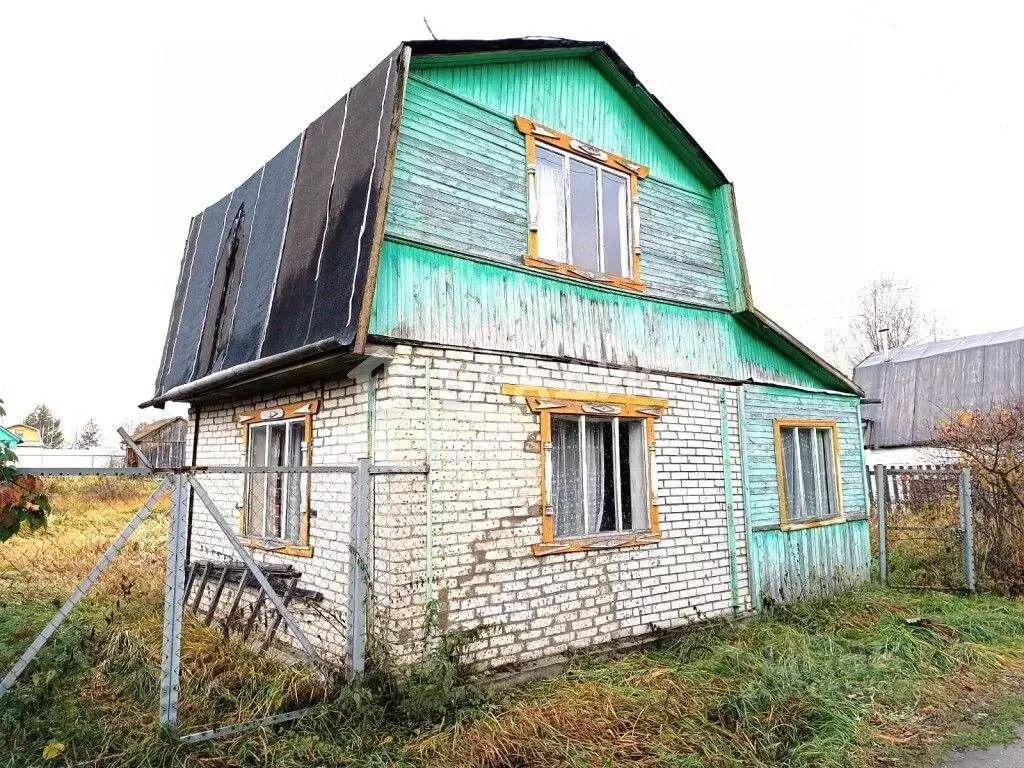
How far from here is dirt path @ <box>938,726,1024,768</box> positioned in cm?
439

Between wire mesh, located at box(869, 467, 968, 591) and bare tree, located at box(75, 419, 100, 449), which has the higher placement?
bare tree, located at box(75, 419, 100, 449)

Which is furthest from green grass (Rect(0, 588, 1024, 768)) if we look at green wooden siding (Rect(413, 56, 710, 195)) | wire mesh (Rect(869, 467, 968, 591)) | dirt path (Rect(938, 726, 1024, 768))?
green wooden siding (Rect(413, 56, 710, 195))

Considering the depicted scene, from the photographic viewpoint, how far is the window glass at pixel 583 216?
7.05m

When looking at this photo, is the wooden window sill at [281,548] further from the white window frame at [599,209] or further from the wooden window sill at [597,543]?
the white window frame at [599,209]

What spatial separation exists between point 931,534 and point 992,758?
24.3 ft

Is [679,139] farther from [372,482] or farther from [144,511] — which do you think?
[144,511]

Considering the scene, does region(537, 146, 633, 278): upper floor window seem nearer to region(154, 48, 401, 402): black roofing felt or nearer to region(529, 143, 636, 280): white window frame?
region(529, 143, 636, 280): white window frame

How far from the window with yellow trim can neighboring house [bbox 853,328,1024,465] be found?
14.4 meters

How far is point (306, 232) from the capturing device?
6.34m

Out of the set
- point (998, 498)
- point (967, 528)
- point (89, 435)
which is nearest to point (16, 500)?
point (967, 528)

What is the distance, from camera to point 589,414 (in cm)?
658

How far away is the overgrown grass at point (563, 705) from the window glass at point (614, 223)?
13.2 ft

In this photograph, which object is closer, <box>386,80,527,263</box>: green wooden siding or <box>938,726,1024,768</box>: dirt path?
<box>938,726,1024,768</box>: dirt path

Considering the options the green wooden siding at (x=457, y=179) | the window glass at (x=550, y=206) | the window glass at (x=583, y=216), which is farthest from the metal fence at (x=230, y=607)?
the window glass at (x=583, y=216)
